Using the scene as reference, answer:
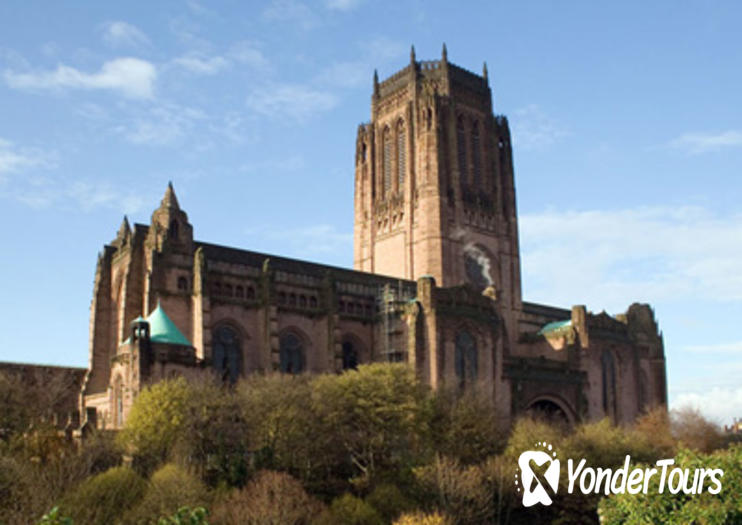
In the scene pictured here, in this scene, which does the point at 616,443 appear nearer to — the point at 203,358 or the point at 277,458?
the point at 277,458

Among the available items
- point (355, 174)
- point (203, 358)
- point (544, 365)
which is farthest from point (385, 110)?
point (203, 358)

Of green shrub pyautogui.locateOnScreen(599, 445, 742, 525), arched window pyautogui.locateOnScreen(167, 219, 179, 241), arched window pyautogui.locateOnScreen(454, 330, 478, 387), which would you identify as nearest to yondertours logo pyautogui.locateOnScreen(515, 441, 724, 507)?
green shrub pyautogui.locateOnScreen(599, 445, 742, 525)

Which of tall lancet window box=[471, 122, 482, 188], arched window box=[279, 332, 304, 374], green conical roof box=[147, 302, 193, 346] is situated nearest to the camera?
green conical roof box=[147, 302, 193, 346]

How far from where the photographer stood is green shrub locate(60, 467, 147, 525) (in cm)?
3656

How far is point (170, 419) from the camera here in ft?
158

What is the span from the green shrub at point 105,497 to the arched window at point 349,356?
29.3 metres

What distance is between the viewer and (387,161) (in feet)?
304

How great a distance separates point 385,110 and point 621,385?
37.5 metres

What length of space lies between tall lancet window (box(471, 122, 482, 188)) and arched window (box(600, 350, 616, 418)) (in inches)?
847

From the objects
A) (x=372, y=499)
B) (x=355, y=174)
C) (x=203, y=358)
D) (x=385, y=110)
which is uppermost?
(x=385, y=110)

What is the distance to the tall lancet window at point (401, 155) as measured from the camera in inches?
3551

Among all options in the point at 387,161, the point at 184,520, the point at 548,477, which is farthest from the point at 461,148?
the point at 184,520

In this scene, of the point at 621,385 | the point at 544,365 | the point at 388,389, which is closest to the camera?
the point at 388,389

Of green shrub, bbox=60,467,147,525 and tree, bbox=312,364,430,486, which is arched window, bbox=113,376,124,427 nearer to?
tree, bbox=312,364,430,486
